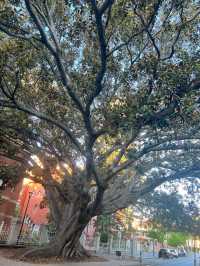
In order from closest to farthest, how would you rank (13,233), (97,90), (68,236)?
(97,90) < (68,236) < (13,233)

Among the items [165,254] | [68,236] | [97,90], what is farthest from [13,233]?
[165,254]

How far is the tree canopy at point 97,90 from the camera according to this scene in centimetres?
973

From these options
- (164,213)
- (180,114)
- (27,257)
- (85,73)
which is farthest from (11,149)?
(164,213)

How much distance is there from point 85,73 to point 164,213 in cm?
1711

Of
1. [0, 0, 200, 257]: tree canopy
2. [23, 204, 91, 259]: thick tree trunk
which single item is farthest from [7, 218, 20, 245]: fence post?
[23, 204, 91, 259]: thick tree trunk

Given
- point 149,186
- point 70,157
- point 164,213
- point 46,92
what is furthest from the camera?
point 164,213

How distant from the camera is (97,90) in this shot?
1045cm

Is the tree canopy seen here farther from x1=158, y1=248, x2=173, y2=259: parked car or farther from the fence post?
x1=158, y1=248, x2=173, y2=259: parked car

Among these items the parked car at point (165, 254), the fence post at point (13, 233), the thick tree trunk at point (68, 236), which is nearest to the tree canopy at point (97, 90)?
the thick tree trunk at point (68, 236)

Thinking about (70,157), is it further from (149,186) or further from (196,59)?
(196,59)

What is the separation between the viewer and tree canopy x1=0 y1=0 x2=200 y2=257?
31.9ft

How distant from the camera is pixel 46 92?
14141 millimetres

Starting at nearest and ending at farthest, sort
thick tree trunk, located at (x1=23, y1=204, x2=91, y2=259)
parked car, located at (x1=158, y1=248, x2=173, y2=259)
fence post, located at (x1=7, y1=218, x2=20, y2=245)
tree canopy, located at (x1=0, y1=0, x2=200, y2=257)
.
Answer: tree canopy, located at (x1=0, y1=0, x2=200, y2=257) < thick tree trunk, located at (x1=23, y1=204, x2=91, y2=259) < fence post, located at (x1=7, y1=218, x2=20, y2=245) < parked car, located at (x1=158, y1=248, x2=173, y2=259)

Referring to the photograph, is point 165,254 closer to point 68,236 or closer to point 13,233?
point 13,233
